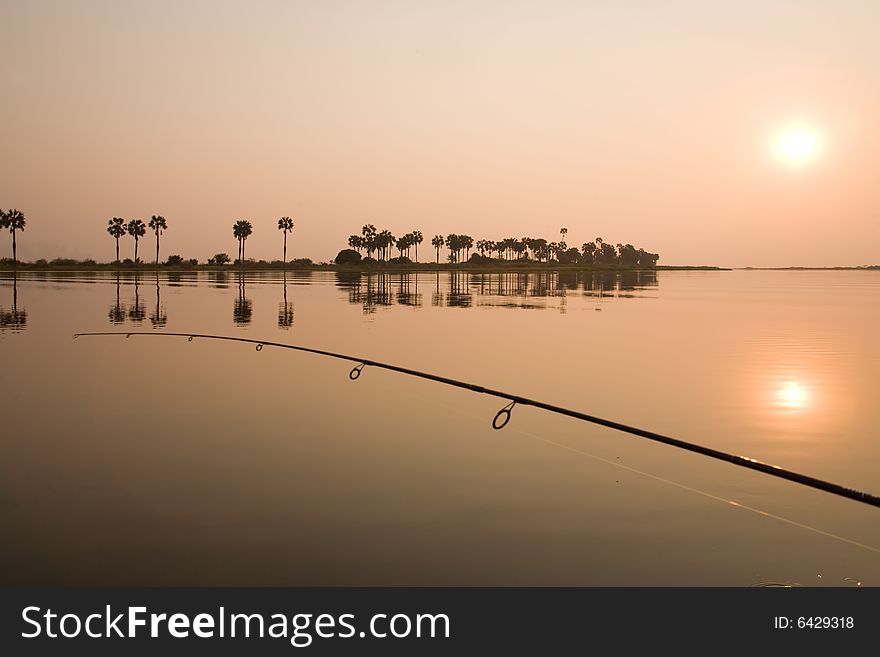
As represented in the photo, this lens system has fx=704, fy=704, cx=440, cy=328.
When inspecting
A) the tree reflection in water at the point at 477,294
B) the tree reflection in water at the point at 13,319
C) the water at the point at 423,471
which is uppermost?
the tree reflection in water at the point at 477,294

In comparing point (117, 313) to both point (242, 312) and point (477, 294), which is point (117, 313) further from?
point (477, 294)

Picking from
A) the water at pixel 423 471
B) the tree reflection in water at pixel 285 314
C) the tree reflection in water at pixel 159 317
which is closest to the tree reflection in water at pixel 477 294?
the tree reflection in water at pixel 285 314

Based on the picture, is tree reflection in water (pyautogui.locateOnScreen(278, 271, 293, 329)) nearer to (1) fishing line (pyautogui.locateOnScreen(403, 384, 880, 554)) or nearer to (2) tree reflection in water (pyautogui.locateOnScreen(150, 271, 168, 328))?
(2) tree reflection in water (pyautogui.locateOnScreen(150, 271, 168, 328))

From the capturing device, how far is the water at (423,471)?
739cm

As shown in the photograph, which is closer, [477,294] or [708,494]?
[708,494]

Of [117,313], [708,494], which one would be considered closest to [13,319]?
[117,313]

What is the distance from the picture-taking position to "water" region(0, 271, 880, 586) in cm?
739

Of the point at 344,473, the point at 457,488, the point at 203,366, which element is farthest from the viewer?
the point at 203,366

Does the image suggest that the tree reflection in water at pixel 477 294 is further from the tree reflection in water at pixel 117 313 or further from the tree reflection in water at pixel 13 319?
the tree reflection in water at pixel 13 319

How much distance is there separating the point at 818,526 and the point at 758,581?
82.0 inches

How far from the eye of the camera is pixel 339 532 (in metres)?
8.14

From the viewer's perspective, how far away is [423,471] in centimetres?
1087

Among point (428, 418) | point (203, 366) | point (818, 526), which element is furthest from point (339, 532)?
point (203, 366)

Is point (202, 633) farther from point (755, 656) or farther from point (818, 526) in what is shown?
point (818, 526)
